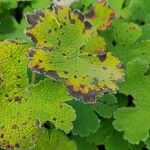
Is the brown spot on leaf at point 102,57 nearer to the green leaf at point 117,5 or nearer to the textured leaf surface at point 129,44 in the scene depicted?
the textured leaf surface at point 129,44

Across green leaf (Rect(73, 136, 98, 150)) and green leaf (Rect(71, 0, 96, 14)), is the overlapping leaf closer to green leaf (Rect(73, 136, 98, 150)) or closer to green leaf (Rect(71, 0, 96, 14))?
green leaf (Rect(73, 136, 98, 150))

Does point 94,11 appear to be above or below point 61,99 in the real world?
above

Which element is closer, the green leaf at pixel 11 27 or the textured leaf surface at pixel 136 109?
the textured leaf surface at pixel 136 109

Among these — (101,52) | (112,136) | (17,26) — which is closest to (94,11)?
(101,52)

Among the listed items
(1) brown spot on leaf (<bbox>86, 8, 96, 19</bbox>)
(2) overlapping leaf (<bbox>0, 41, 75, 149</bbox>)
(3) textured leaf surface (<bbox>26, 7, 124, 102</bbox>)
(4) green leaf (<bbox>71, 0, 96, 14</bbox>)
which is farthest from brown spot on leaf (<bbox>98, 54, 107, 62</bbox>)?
(4) green leaf (<bbox>71, 0, 96, 14</bbox>)

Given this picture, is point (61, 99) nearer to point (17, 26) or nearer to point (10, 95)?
point (10, 95)

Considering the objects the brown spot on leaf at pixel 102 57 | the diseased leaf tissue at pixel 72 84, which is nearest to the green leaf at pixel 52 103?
the diseased leaf tissue at pixel 72 84

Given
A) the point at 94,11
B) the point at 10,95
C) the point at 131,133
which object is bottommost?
the point at 131,133
